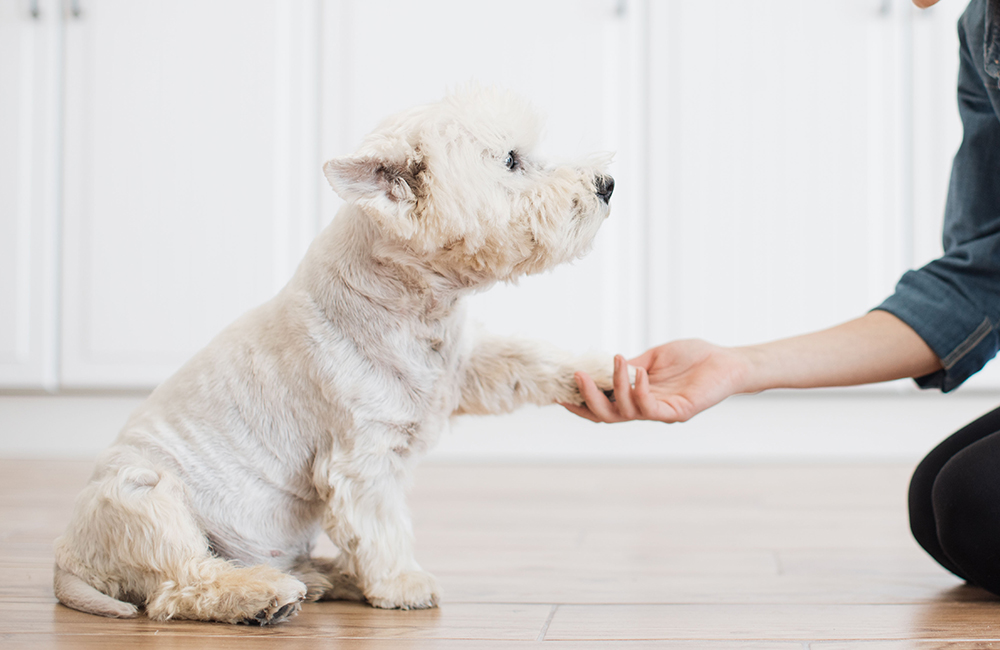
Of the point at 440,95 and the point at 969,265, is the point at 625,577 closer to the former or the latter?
the point at 969,265

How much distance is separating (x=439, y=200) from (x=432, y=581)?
456mm

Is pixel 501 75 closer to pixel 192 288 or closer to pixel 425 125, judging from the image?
pixel 192 288

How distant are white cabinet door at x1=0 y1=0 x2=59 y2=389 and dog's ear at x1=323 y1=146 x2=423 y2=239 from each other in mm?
1725

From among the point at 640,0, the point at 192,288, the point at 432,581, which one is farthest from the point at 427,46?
the point at 432,581

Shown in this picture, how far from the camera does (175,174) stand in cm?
235

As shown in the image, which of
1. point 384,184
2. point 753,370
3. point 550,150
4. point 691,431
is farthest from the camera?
point 691,431

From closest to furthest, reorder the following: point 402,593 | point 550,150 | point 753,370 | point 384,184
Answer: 1. point 384,184
2. point 402,593
3. point 753,370
4. point 550,150

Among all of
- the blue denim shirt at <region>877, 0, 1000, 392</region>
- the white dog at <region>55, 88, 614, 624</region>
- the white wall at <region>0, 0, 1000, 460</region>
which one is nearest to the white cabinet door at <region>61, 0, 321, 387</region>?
the white wall at <region>0, 0, 1000, 460</region>

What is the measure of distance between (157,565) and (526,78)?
5.40ft

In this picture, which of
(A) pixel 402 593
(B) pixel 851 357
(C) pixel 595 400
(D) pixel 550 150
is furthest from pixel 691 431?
(A) pixel 402 593

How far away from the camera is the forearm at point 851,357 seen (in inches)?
47.9

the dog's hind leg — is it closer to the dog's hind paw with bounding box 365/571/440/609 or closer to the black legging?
the dog's hind paw with bounding box 365/571/440/609

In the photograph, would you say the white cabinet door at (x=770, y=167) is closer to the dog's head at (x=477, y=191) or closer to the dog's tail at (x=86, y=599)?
the dog's head at (x=477, y=191)

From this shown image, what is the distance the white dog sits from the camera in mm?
992
